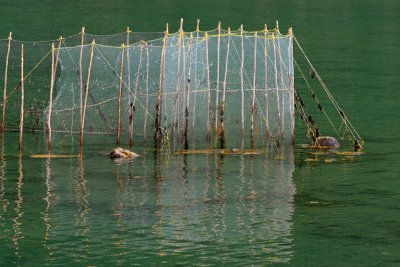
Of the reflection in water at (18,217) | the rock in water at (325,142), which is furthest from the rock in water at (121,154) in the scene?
the rock in water at (325,142)

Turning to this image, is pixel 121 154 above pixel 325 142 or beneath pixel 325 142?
beneath

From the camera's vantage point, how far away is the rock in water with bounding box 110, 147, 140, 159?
36844 mm

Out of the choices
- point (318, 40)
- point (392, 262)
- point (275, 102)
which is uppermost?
point (318, 40)

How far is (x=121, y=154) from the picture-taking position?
1453 inches

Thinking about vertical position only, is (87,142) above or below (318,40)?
below

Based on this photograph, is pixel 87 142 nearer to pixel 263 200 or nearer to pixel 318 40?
pixel 263 200

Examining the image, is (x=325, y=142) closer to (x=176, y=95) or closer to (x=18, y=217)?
(x=176, y=95)

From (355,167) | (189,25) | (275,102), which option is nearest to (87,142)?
(275,102)

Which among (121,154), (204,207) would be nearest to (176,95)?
(121,154)

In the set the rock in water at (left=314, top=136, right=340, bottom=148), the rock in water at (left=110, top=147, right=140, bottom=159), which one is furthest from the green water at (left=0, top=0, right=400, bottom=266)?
the rock in water at (left=314, top=136, right=340, bottom=148)

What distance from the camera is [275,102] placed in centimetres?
3922

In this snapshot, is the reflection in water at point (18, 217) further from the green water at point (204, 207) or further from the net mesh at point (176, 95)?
the net mesh at point (176, 95)

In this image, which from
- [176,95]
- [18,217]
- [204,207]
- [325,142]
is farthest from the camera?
[325,142]

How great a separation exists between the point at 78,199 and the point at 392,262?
8.54 meters
